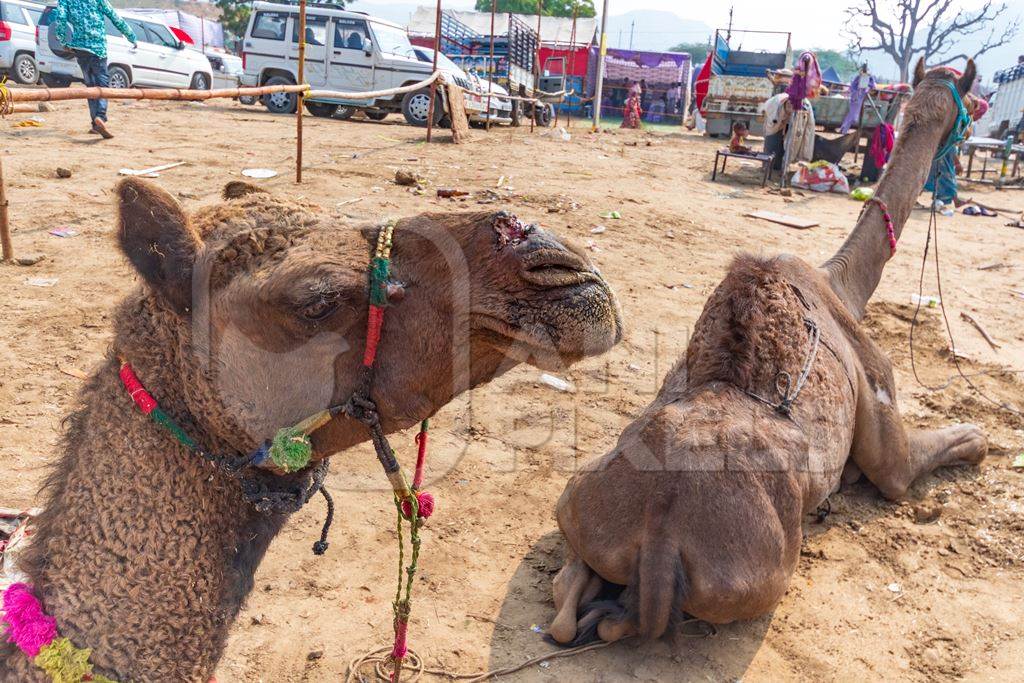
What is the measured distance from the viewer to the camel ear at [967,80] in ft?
19.1

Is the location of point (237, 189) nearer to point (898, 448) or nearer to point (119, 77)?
point (898, 448)

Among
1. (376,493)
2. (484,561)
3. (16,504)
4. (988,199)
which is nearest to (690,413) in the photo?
(484,561)

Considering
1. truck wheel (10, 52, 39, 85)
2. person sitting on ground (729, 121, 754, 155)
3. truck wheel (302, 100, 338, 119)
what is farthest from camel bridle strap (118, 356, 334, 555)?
truck wheel (10, 52, 39, 85)

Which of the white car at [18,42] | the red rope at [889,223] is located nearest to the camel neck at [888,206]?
the red rope at [889,223]

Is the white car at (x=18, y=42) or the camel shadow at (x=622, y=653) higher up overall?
the white car at (x=18, y=42)

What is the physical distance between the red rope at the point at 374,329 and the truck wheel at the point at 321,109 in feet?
61.3

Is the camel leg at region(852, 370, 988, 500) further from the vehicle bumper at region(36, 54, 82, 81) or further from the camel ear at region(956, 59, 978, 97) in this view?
the vehicle bumper at region(36, 54, 82, 81)

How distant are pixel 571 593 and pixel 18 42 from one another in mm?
20843

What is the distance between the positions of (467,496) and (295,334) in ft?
10.0

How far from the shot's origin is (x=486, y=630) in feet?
12.0

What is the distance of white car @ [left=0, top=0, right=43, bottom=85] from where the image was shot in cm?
1834

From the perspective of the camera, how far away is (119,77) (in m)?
18.9

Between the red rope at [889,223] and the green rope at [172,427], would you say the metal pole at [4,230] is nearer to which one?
the green rope at [172,427]

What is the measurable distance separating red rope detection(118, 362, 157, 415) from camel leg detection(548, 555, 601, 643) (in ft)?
7.54
